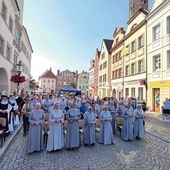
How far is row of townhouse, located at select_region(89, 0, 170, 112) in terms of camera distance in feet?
54.3

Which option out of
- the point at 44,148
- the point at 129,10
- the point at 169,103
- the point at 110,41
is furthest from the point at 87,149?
the point at 110,41

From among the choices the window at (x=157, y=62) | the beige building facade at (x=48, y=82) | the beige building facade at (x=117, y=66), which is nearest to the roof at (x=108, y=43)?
the beige building facade at (x=117, y=66)

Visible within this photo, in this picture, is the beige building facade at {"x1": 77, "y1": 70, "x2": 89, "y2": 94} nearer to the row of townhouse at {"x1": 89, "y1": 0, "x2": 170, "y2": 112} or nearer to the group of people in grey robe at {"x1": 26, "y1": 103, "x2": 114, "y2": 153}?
the row of townhouse at {"x1": 89, "y1": 0, "x2": 170, "y2": 112}

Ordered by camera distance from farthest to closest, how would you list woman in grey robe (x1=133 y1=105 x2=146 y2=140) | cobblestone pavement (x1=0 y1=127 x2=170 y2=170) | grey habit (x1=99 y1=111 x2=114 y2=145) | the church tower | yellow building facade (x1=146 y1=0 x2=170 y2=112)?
the church tower → yellow building facade (x1=146 y1=0 x2=170 y2=112) → woman in grey robe (x1=133 y1=105 x2=146 y2=140) → grey habit (x1=99 y1=111 x2=114 y2=145) → cobblestone pavement (x1=0 y1=127 x2=170 y2=170)

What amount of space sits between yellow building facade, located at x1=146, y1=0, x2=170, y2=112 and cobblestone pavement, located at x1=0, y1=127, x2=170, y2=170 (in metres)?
11.2

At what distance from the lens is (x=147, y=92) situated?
19359 millimetres

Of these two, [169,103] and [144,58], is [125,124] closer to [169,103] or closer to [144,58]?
[169,103]

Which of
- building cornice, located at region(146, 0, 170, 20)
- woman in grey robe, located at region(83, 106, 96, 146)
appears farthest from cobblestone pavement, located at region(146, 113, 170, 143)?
building cornice, located at region(146, 0, 170, 20)

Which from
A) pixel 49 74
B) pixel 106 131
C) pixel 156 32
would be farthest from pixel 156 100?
pixel 49 74

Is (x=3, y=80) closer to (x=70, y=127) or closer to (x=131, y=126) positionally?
(x=70, y=127)

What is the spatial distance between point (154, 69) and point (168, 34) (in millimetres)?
4170

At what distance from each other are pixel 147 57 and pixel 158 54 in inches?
82.3

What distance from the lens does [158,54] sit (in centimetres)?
1773

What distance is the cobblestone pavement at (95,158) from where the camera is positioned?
475 cm
